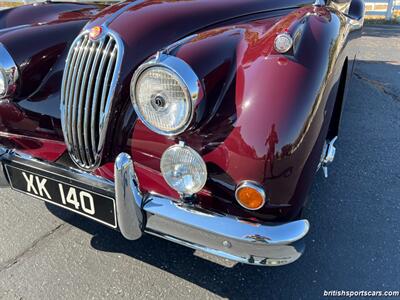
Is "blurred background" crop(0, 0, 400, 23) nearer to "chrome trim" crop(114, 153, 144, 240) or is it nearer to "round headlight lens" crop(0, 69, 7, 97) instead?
"round headlight lens" crop(0, 69, 7, 97)

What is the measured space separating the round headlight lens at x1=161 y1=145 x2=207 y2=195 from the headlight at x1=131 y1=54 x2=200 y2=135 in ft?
0.28

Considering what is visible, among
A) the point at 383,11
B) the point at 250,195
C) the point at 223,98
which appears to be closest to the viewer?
the point at 250,195

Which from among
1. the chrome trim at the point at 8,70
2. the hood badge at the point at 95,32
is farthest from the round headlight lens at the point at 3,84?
the hood badge at the point at 95,32

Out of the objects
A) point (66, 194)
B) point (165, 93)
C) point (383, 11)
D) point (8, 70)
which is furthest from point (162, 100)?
point (383, 11)

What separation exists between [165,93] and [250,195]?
516mm

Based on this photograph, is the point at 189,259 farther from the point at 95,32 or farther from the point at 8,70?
the point at 8,70

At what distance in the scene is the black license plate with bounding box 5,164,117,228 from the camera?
175cm

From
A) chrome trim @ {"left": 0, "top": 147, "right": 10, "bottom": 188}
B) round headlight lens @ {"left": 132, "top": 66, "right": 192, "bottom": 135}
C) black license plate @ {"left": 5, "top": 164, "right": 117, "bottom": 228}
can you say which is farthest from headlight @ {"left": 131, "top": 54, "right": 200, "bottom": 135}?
chrome trim @ {"left": 0, "top": 147, "right": 10, "bottom": 188}

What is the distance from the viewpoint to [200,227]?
5.06ft

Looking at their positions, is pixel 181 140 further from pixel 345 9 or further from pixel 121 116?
pixel 345 9

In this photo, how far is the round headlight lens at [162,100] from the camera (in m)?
1.51

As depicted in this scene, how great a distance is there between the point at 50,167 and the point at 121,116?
1.39ft

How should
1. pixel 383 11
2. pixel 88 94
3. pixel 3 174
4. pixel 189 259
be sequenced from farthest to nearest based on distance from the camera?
pixel 383 11 < pixel 189 259 < pixel 3 174 < pixel 88 94

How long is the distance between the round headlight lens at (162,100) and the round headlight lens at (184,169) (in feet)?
0.29
